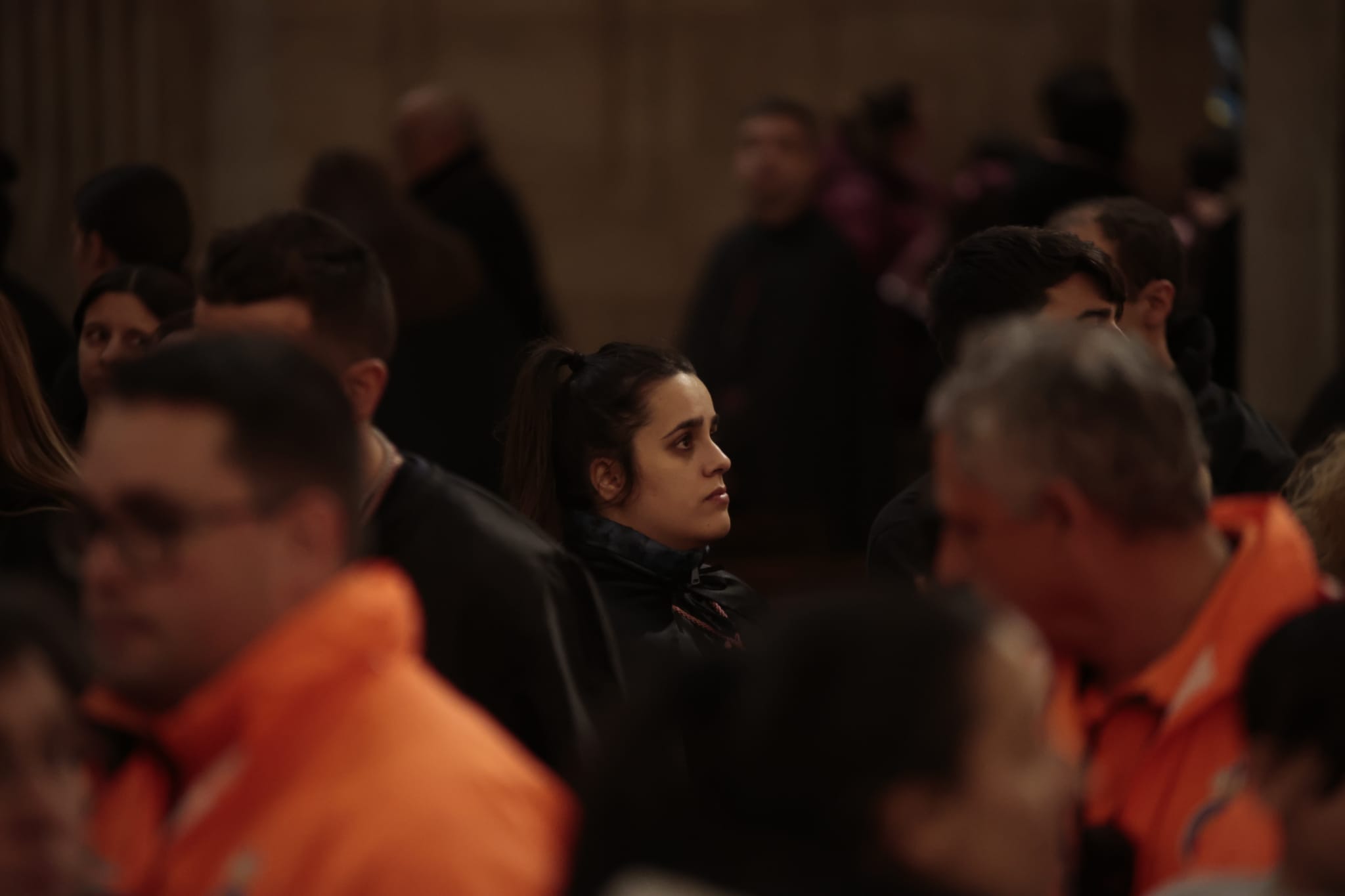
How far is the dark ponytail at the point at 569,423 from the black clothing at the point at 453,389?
97.0 inches

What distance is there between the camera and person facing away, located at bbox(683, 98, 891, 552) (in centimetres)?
768

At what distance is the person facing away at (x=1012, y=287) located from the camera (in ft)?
12.6

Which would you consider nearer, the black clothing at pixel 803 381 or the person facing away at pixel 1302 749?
the person facing away at pixel 1302 749

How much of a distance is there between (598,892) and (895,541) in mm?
1783

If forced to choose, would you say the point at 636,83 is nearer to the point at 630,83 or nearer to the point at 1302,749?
the point at 630,83

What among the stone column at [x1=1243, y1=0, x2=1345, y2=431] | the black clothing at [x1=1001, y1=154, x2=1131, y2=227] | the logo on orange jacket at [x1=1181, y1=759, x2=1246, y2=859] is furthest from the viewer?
the stone column at [x1=1243, y1=0, x2=1345, y2=431]

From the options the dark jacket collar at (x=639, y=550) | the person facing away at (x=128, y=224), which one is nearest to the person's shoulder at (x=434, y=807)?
the dark jacket collar at (x=639, y=550)

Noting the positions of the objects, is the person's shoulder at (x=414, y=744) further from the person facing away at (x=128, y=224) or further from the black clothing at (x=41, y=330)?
the black clothing at (x=41, y=330)

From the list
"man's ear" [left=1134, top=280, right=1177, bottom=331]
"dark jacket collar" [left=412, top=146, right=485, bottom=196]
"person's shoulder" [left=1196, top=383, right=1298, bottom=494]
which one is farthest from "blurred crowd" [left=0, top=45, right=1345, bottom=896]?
"dark jacket collar" [left=412, top=146, right=485, bottom=196]

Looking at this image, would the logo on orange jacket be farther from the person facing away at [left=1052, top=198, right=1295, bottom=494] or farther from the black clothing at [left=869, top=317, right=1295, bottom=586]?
the person facing away at [left=1052, top=198, right=1295, bottom=494]

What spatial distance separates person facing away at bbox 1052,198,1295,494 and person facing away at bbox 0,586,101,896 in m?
2.65

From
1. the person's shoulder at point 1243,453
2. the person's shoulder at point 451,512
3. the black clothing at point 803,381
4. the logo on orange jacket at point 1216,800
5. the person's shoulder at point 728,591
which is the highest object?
the logo on orange jacket at point 1216,800

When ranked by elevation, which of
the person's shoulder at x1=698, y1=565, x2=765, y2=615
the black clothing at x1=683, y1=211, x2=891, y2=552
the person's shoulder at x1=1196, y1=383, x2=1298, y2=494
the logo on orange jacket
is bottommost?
the black clothing at x1=683, y1=211, x2=891, y2=552

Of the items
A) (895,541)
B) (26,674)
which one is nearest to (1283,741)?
(26,674)
